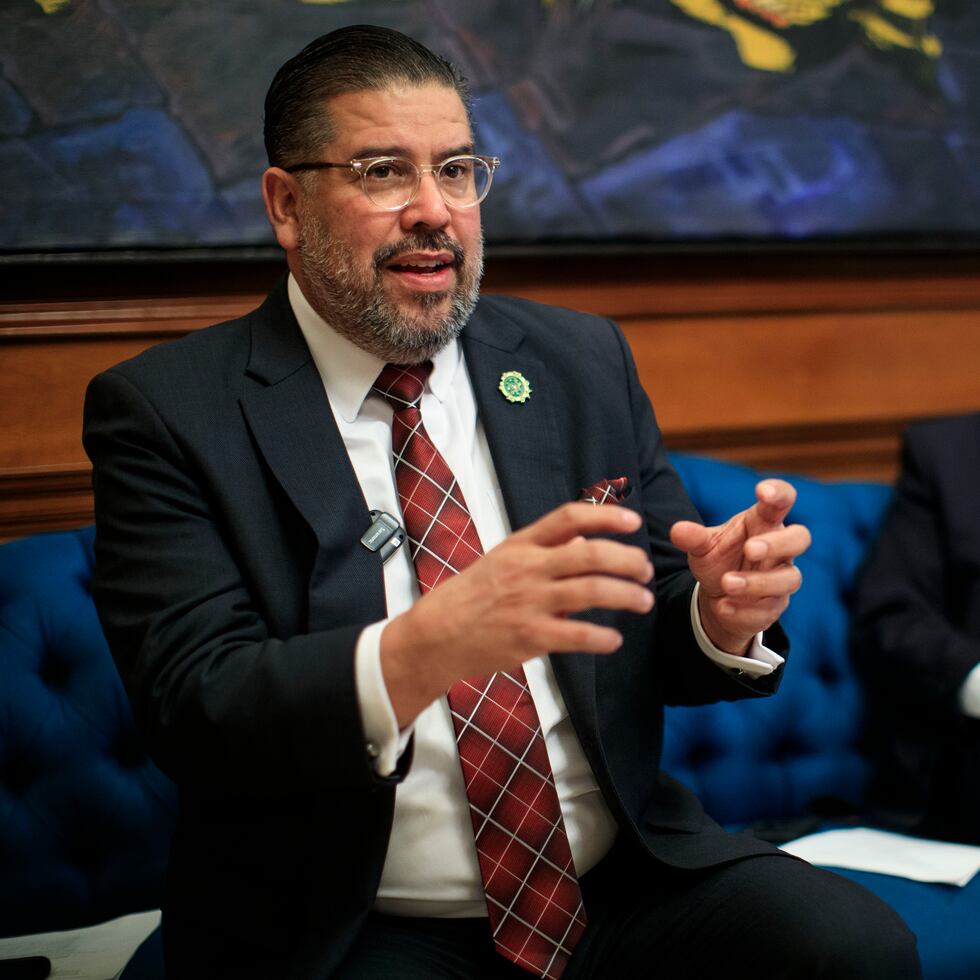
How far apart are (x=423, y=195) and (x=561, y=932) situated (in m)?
1.06

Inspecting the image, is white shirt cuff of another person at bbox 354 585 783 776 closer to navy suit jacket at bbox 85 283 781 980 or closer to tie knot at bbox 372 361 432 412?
navy suit jacket at bbox 85 283 781 980

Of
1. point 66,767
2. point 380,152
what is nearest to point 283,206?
point 380,152

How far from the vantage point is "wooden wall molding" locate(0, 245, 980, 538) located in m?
2.19

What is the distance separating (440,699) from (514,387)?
19.7 inches

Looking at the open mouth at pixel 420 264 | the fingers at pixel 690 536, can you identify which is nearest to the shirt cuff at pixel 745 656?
the fingers at pixel 690 536

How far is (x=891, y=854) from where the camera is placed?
215 cm

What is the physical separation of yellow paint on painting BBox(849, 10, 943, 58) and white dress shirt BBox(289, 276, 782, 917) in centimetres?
164

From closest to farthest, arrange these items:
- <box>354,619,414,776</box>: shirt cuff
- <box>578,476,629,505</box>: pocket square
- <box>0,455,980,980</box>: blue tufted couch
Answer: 1. <box>354,619,414,776</box>: shirt cuff
2. <box>578,476,629,505</box>: pocket square
3. <box>0,455,980,980</box>: blue tufted couch

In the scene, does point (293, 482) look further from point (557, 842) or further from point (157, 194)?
point (157, 194)

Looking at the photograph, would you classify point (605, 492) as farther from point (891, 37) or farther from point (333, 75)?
point (891, 37)

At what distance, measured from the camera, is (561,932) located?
5.03 ft

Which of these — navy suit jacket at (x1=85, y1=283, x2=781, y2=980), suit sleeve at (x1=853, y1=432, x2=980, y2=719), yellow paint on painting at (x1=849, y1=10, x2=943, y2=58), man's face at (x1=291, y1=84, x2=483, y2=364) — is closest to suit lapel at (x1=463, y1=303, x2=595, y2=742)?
navy suit jacket at (x1=85, y1=283, x2=781, y2=980)

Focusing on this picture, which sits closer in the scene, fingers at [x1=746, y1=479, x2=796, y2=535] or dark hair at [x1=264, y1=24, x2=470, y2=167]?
fingers at [x1=746, y1=479, x2=796, y2=535]

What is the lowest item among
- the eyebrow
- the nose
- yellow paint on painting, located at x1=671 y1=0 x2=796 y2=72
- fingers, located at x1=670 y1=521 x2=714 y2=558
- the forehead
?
fingers, located at x1=670 y1=521 x2=714 y2=558
